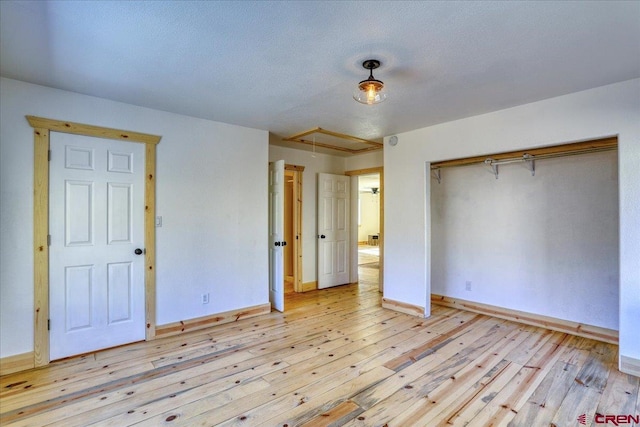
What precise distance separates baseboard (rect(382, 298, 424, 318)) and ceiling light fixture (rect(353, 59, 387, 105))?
2866 millimetres

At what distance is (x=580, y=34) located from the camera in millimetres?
1960

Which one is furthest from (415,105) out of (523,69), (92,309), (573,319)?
(92,309)

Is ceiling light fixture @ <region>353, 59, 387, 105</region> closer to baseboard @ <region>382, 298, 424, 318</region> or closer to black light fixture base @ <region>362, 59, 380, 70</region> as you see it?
black light fixture base @ <region>362, 59, 380, 70</region>

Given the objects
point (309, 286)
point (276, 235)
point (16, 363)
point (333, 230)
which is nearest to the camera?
point (16, 363)

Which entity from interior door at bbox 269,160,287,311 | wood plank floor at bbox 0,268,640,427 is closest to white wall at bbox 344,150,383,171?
interior door at bbox 269,160,287,311

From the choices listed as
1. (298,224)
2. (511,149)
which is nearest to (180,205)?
(298,224)

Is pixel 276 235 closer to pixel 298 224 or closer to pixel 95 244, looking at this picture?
pixel 298 224

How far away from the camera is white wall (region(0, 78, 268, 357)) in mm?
2680

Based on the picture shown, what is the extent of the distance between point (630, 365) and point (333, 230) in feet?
13.5

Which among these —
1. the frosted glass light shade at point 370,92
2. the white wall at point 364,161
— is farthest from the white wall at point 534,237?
the frosted glass light shade at point 370,92

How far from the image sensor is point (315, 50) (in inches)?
84.7

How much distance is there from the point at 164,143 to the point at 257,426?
9.54ft

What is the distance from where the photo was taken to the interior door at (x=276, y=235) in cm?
441

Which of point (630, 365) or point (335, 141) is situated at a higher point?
point (335, 141)
